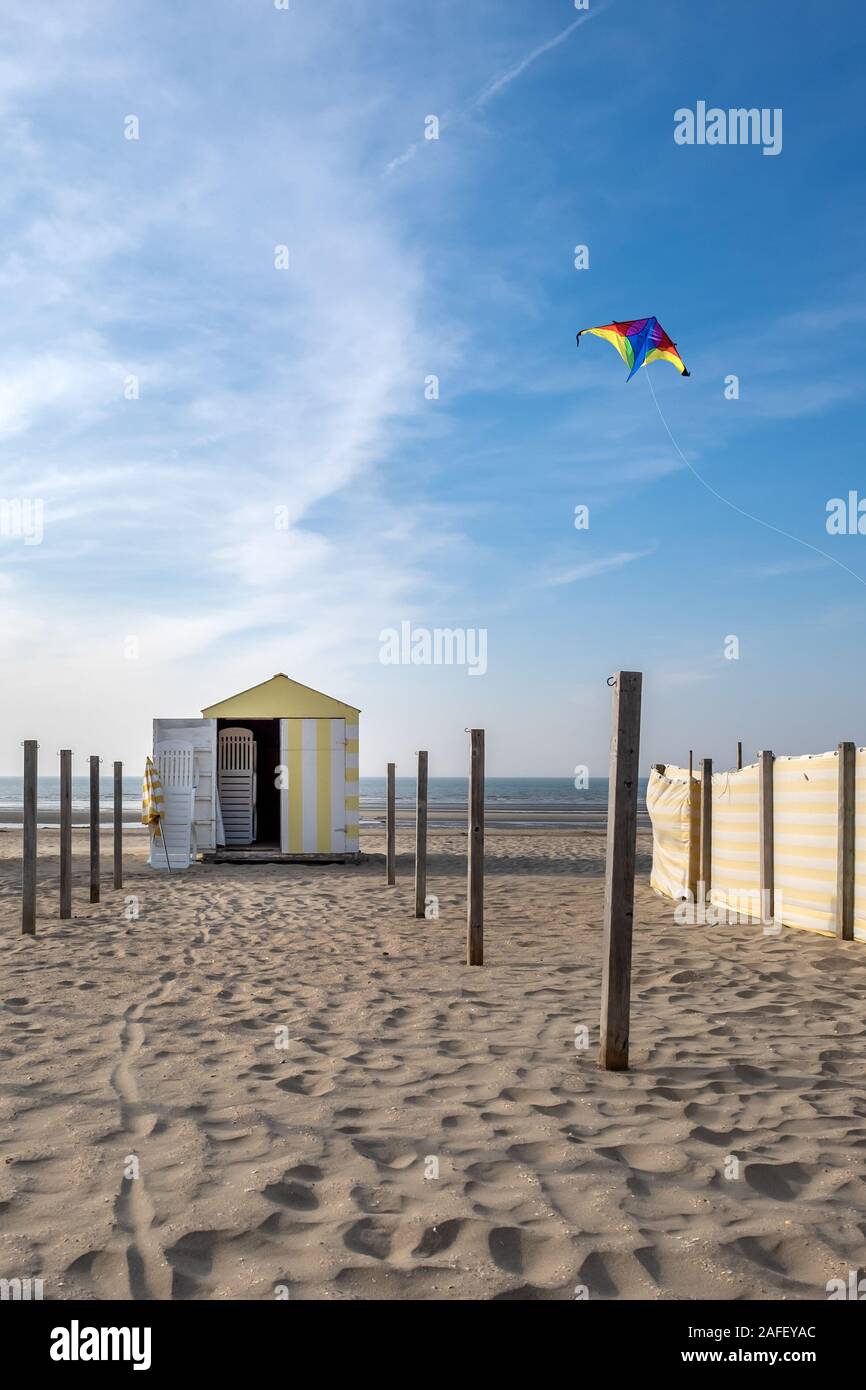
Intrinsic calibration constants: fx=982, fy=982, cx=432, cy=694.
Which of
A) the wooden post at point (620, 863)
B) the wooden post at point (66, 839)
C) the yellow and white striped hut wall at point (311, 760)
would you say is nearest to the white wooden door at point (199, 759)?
the yellow and white striped hut wall at point (311, 760)

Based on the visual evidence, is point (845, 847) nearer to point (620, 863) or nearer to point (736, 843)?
point (736, 843)

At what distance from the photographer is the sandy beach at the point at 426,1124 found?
2998mm

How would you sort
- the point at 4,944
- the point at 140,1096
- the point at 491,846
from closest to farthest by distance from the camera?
the point at 140,1096 → the point at 4,944 → the point at 491,846

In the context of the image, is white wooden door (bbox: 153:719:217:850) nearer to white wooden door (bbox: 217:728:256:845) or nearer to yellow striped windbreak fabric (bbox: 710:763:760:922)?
white wooden door (bbox: 217:728:256:845)

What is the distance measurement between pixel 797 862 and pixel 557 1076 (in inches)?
210

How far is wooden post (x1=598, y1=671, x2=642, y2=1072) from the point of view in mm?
4957

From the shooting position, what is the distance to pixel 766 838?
9.68 meters

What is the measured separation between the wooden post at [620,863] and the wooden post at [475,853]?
8.62ft

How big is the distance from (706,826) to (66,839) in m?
7.10

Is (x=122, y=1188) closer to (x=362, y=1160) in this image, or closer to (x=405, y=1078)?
(x=362, y=1160)

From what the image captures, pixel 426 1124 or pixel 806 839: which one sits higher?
pixel 806 839

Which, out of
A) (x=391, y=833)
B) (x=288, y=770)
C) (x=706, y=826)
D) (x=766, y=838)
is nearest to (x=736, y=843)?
(x=706, y=826)

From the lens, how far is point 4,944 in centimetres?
891
